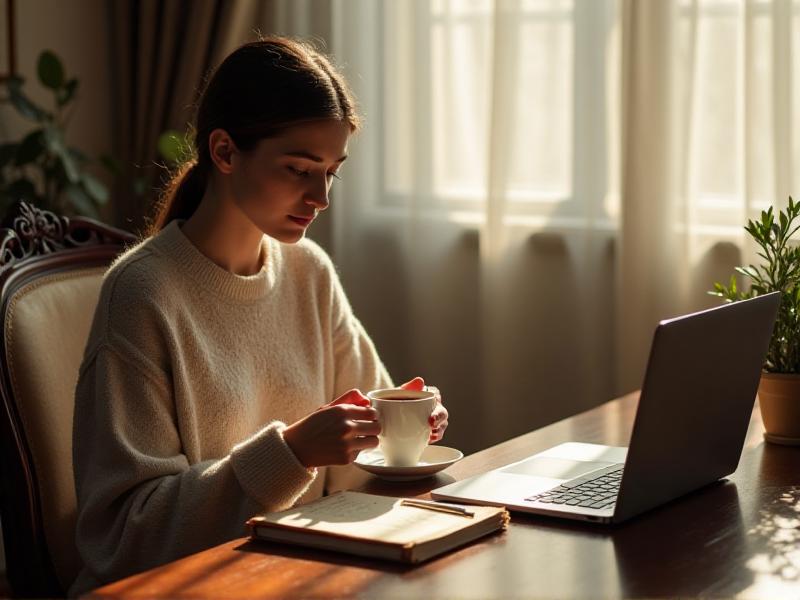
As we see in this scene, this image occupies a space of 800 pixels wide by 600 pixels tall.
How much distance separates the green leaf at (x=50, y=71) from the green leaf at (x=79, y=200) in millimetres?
282

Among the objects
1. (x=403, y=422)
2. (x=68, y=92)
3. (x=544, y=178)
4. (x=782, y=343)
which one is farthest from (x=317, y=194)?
(x=68, y=92)

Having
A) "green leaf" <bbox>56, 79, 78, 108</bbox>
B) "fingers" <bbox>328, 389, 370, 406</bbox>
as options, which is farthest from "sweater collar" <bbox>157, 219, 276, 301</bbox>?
"green leaf" <bbox>56, 79, 78, 108</bbox>

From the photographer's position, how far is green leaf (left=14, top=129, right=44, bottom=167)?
10.6 feet

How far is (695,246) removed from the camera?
284 cm

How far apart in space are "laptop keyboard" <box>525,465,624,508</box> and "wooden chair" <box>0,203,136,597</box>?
693 millimetres

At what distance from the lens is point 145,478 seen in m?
1.46

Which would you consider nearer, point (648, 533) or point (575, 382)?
point (648, 533)

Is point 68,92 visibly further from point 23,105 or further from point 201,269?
point 201,269

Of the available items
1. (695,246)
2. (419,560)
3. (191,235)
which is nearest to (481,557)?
(419,560)

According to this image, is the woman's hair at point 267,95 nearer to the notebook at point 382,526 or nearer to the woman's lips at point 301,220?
the woman's lips at point 301,220

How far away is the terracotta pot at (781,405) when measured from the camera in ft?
5.48

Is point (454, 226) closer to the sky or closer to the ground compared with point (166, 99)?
closer to the ground

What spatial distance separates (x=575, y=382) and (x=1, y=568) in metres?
1.62

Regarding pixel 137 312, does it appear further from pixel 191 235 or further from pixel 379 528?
pixel 379 528
